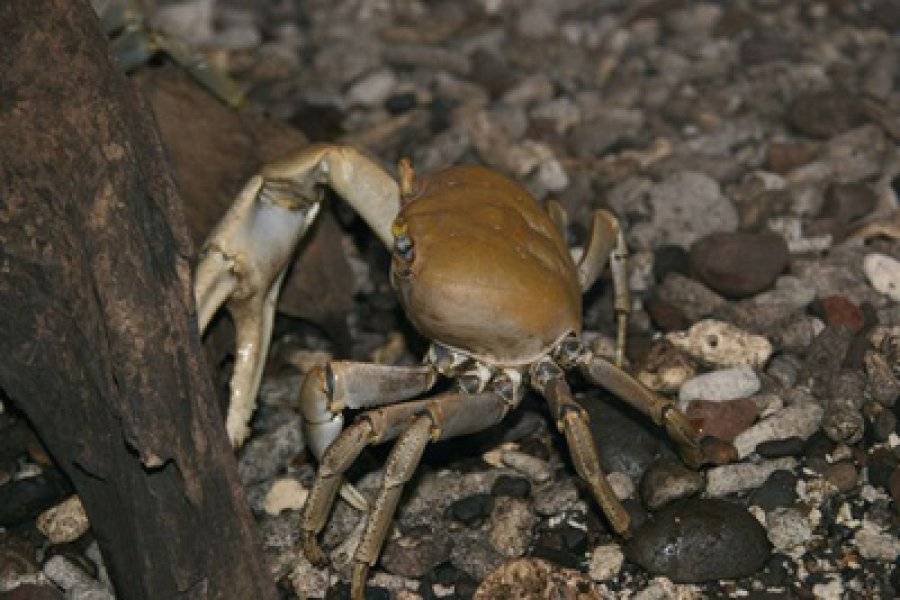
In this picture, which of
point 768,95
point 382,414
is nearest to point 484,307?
point 382,414

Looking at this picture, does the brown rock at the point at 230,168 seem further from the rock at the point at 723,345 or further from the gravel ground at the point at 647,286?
the rock at the point at 723,345

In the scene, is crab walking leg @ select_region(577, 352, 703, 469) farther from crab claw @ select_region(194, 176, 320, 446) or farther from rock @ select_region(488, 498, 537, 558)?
crab claw @ select_region(194, 176, 320, 446)

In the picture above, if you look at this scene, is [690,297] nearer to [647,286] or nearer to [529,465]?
[647,286]

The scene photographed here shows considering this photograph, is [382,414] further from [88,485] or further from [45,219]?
[45,219]

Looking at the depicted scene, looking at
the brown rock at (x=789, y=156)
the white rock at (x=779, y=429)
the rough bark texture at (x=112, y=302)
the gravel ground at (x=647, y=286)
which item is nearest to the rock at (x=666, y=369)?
the gravel ground at (x=647, y=286)

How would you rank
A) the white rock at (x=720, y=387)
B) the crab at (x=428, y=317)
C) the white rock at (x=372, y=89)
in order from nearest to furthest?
the crab at (x=428, y=317)
the white rock at (x=720, y=387)
the white rock at (x=372, y=89)

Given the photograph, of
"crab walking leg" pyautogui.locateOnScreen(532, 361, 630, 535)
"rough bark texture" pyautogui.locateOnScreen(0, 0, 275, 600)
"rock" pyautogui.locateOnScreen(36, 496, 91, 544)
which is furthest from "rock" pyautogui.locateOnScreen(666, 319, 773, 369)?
"rock" pyautogui.locateOnScreen(36, 496, 91, 544)
